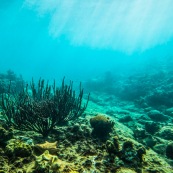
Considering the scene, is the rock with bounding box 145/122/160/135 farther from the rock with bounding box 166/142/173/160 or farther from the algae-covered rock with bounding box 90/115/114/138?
the algae-covered rock with bounding box 90/115/114/138

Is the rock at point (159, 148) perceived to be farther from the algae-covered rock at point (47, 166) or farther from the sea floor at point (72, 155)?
the algae-covered rock at point (47, 166)

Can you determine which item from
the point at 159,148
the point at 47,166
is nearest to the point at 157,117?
the point at 159,148

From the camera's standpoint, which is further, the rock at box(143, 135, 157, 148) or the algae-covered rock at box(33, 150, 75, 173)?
the rock at box(143, 135, 157, 148)

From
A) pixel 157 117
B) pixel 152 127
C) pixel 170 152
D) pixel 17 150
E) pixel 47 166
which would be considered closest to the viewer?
pixel 47 166

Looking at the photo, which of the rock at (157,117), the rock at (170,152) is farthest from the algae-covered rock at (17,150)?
the rock at (157,117)

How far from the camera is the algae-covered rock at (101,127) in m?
6.11

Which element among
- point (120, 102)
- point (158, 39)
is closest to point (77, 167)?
point (120, 102)

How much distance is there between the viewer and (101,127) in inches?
244

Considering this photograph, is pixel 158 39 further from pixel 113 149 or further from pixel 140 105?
pixel 113 149

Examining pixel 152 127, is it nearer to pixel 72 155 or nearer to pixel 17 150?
pixel 72 155

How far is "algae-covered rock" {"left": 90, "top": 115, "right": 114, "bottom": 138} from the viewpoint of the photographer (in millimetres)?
6109

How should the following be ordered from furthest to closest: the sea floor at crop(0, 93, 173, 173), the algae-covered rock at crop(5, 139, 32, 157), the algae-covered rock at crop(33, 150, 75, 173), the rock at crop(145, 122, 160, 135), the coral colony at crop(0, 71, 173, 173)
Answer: the rock at crop(145, 122, 160, 135) < the algae-covered rock at crop(5, 139, 32, 157) < the coral colony at crop(0, 71, 173, 173) < the sea floor at crop(0, 93, 173, 173) < the algae-covered rock at crop(33, 150, 75, 173)

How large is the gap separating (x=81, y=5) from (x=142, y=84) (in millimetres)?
28669

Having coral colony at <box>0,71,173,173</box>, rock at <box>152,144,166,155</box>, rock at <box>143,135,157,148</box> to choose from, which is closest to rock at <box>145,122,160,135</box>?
coral colony at <box>0,71,173,173</box>
